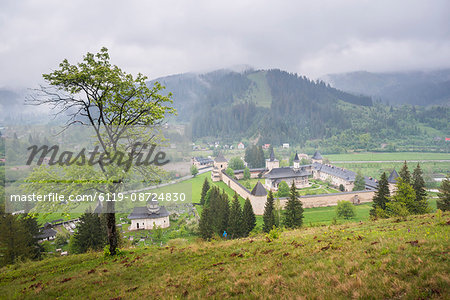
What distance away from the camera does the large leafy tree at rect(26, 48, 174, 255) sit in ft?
33.4

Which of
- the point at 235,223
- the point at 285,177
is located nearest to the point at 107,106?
the point at 235,223

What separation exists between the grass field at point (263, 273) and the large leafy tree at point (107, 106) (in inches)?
117

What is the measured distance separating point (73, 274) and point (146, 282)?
3.98 meters

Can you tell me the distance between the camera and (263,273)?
21.9 ft

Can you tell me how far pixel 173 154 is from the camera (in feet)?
42.9

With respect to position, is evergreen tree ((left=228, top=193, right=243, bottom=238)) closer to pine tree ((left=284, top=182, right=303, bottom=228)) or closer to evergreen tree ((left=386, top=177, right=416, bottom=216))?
pine tree ((left=284, top=182, right=303, bottom=228))

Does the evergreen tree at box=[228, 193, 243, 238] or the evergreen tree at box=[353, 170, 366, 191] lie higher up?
the evergreen tree at box=[228, 193, 243, 238]

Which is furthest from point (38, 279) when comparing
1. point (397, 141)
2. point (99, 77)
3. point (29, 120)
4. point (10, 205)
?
point (397, 141)

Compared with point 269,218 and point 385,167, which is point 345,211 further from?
point 385,167

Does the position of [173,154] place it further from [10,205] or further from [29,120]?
[29,120]

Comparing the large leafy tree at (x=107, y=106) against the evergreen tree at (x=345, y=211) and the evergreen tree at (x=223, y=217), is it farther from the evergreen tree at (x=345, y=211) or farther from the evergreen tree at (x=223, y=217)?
the evergreen tree at (x=345, y=211)

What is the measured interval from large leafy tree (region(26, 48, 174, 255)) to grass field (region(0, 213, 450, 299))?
117 inches

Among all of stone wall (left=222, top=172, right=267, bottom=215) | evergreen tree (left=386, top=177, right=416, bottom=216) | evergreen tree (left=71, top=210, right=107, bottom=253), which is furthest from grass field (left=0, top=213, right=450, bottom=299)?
A: stone wall (left=222, top=172, right=267, bottom=215)

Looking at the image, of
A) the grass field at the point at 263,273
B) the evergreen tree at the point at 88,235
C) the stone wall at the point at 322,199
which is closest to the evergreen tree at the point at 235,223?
the evergreen tree at the point at 88,235
